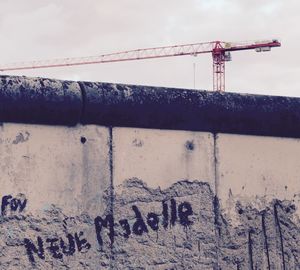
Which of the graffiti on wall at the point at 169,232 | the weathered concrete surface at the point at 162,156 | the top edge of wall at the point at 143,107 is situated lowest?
the graffiti on wall at the point at 169,232

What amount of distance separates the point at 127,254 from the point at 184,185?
21.7 inches

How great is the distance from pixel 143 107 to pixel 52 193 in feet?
2.37

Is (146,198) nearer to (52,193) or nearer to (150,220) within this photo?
(150,220)

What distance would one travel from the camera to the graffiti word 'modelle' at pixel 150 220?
158 inches

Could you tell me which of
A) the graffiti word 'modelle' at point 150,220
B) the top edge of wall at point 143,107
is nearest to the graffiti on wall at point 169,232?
the graffiti word 'modelle' at point 150,220

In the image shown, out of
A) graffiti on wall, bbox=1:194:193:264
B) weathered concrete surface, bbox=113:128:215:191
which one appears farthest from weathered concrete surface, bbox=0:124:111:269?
weathered concrete surface, bbox=113:128:215:191

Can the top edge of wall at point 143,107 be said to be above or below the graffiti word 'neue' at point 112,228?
above

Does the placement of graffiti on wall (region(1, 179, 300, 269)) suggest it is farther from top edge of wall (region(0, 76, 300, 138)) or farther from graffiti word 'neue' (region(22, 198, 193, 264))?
top edge of wall (region(0, 76, 300, 138))

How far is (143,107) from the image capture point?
4137 millimetres

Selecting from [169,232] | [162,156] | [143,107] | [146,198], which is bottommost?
[169,232]

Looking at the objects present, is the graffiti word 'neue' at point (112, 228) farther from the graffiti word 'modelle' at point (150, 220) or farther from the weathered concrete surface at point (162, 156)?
the weathered concrete surface at point (162, 156)

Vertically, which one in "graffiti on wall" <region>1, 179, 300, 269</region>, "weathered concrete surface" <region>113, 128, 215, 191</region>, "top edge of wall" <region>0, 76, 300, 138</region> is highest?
"top edge of wall" <region>0, 76, 300, 138</region>

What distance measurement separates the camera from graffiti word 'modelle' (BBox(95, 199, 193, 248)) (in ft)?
13.2

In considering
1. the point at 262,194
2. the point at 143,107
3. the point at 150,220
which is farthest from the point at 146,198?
the point at 262,194
